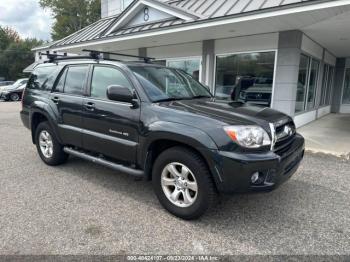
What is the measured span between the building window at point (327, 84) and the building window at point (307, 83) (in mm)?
2027

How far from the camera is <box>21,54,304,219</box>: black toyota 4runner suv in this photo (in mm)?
2811

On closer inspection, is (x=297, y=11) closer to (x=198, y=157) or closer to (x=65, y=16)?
(x=198, y=157)

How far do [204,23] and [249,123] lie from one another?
5513 mm

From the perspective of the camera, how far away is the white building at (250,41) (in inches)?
262

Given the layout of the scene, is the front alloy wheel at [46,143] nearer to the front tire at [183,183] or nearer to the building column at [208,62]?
the front tire at [183,183]

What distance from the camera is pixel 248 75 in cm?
892

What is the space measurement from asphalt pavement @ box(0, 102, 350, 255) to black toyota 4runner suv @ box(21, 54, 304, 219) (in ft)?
1.26

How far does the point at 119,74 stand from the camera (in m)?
3.79

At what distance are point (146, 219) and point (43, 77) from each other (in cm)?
348

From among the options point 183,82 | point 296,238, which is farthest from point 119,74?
point 296,238

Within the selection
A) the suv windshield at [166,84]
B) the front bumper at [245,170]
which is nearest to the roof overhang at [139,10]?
the suv windshield at [166,84]

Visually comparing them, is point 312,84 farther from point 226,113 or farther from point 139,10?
point 226,113

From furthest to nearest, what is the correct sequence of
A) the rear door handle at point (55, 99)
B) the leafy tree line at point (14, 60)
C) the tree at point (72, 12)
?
the leafy tree line at point (14, 60) < the tree at point (72, 12) < the rear door handle at point (55, 99)

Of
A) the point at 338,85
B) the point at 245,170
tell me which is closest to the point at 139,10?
the point at 245,170
